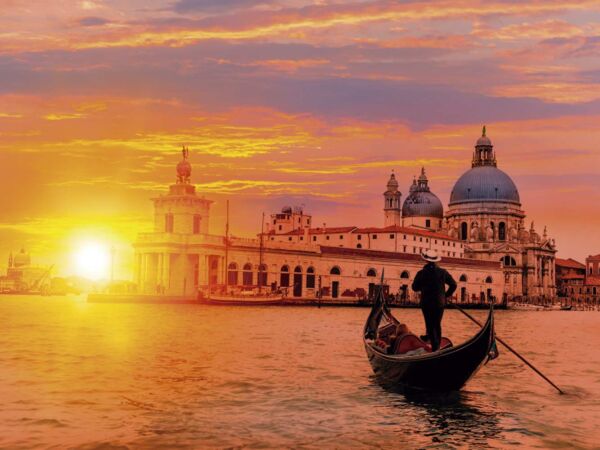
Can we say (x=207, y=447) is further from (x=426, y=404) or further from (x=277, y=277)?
(x=277, y=277)

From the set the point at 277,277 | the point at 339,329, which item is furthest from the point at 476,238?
the point at 339,329

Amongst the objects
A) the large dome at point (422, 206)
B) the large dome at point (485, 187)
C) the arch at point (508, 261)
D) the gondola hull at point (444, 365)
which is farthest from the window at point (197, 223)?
the gondola hull at point (444, 365)

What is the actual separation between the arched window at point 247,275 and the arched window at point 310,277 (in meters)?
7.54

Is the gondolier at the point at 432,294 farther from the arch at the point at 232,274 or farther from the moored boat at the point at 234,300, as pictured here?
the arch at the point at 232,274

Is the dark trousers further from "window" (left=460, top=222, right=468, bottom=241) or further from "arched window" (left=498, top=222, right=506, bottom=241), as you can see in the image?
"arched window" (left=498, top=222, right=506, bottom=241)

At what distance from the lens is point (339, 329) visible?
141ft

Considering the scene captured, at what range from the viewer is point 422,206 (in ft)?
436

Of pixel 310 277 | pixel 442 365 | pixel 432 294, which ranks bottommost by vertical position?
pixel 442 365

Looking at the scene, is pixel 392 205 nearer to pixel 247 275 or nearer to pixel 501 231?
pixel 501 231

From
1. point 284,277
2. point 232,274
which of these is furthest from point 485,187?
point 232,274

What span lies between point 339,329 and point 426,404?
26.6 metres

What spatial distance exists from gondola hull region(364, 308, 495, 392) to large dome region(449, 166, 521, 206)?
368ft

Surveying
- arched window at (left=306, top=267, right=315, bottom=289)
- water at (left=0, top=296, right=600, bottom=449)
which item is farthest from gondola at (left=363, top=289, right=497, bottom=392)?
arched window at (left=306, top=267, right=315, bottom=289)

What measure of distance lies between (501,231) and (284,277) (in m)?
51.9
